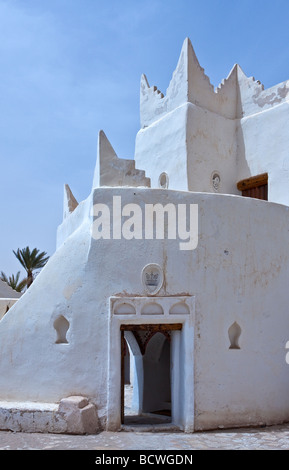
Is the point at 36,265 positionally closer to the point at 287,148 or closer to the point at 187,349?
the point at 287,148

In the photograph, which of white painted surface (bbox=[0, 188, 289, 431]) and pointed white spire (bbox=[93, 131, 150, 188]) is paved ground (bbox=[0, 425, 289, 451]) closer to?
white painted surface (bbox=[0, 188, 289, 431])

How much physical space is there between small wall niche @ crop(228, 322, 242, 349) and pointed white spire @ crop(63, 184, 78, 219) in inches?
211

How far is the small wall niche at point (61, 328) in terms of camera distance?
7359mm

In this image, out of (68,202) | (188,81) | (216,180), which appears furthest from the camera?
(68,202)

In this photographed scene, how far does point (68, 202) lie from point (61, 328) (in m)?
4.94

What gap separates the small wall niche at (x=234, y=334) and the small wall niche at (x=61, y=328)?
8.16 feet

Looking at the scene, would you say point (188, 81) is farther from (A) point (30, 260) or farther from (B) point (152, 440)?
(A) point (30, 260)

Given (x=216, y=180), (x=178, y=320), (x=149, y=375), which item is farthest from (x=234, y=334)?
(x=216, y=180)

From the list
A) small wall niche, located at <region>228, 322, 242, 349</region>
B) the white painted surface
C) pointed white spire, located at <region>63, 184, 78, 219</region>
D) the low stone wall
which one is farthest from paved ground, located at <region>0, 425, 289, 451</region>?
pointed white spire, located at <region>63, 184, 78, 219</region>

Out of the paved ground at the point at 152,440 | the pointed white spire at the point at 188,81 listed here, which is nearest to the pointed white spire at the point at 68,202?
the pointed white spire at the point at 188,81

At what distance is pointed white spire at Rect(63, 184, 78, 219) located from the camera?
11.7 m

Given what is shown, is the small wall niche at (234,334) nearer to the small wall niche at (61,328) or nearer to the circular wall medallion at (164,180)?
Result: the small wall niche at (61,328)

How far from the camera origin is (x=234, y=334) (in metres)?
7.60
